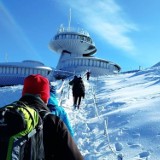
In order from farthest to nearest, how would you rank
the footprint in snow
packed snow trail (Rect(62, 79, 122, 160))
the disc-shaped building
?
the disc-shaped building, packed snow trail (Rect(62, 79, 122, 160)), the footprint in snow

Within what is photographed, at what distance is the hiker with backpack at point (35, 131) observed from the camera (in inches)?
104

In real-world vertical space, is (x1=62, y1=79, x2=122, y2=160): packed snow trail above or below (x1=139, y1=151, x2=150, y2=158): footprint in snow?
above

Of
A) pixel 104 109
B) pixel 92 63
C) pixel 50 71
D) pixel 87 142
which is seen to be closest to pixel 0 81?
pixel 50 71

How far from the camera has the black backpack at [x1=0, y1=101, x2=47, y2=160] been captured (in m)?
2.63

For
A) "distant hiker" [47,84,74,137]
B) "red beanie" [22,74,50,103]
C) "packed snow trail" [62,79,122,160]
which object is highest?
"red beanie" [22,74,50,103]

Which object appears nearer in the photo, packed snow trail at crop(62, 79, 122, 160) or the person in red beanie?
the person in red beanie

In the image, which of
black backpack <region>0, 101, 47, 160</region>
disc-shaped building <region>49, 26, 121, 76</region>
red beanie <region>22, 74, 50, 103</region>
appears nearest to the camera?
black backpack <region>0, 101, 47, 160</region>

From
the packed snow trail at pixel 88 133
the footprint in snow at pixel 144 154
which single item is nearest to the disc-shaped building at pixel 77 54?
the packed snow trail at pixel 88 133

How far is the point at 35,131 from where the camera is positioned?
2.75 m

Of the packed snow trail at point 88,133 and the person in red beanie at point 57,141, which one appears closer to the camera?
the person in red beanie at point 57,141

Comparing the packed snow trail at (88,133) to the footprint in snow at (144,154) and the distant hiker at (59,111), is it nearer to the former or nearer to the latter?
the footprint in snow at (144,154)

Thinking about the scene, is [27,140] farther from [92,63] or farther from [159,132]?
[92,63]

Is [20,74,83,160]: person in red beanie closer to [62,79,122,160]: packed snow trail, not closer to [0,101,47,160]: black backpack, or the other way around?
[0,101,47,160]: black backpack

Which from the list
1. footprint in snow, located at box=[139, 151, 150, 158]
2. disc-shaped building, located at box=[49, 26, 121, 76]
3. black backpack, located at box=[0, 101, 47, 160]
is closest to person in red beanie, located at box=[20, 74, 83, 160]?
black backpack, located at box=[0, 101, 47, 160]
